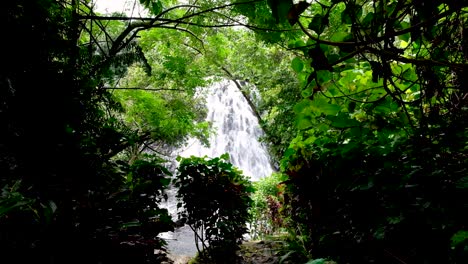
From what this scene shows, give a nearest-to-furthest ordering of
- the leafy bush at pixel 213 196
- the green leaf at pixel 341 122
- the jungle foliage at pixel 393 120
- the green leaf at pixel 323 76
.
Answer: the jungle foliage at pixel 393 120 < the green leaf at pixel 323 76 < the green leaf at pixel 341 122 < the leafy bush at pixel 213 196

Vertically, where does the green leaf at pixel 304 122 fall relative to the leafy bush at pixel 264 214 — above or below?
below

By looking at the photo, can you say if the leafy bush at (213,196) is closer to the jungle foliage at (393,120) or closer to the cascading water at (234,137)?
the jungle foliage at (393,120)

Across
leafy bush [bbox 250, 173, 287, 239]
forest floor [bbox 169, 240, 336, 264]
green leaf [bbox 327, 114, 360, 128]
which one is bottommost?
forest floor [bbox 169, 240, 336, 264]

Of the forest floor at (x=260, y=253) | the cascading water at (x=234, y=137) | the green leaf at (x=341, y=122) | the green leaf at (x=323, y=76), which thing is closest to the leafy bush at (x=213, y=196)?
the forest floor at (x=260, y=253)

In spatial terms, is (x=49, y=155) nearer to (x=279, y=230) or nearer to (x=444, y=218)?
(x=444, y=218)

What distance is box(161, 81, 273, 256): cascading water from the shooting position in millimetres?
14938

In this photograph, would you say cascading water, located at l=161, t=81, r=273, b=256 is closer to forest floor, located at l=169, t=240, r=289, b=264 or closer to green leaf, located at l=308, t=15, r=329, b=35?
forest floor, located at l=169, t=240, r=289, b=264

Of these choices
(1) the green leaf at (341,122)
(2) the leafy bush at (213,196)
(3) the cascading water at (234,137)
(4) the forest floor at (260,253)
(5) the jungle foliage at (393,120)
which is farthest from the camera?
(3) the cascading water at (234,137)

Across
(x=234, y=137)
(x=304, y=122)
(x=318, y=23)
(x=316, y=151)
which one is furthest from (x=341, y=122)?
(x=234, y=137)

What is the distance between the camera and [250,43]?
7.81 metres

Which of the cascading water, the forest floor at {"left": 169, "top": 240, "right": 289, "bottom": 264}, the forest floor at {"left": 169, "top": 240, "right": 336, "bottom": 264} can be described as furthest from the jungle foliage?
the cascading water

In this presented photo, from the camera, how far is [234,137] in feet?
51.4

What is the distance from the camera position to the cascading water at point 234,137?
14938mm

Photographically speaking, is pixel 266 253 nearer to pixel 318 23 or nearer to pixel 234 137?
pixel 318 23
